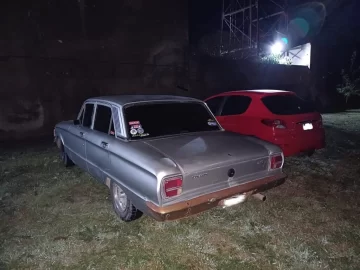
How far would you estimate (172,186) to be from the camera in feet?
8.84

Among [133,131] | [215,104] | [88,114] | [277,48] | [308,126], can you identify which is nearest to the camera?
[133,131]

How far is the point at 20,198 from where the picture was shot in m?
4.36

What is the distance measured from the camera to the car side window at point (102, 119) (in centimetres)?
383

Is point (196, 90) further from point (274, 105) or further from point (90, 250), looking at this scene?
point (90, 250)

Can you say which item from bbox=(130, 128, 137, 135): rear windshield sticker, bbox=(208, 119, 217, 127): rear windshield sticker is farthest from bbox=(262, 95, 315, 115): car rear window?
bbox=(130, 128, 137, 135): rear windshield sticker

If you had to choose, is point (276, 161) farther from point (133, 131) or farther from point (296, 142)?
point (133, 131)

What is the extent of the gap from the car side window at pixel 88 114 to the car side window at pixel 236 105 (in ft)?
9.20

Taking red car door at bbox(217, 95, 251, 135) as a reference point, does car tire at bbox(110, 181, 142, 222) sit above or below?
below

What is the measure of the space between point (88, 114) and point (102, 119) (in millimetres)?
687

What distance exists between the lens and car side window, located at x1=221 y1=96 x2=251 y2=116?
5488mm

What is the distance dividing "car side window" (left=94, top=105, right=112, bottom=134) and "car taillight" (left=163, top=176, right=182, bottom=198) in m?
1.52

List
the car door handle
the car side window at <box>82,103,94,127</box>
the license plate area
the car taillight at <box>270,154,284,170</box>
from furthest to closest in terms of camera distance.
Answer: the license plate area, the car side window at <box>82,103,94,127</box>, the car door handle, the car taillight at <box>270,154,284,170</box>

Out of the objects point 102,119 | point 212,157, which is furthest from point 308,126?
point 102,119

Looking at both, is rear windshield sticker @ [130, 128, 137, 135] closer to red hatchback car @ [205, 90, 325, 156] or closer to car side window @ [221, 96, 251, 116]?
red hatchback car @ [205, 90, 325, 156]
